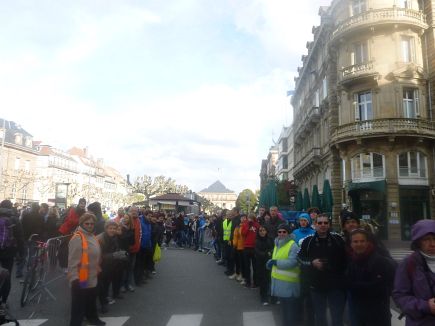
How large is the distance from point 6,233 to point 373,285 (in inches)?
281

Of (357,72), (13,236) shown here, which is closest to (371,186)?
(357,72)

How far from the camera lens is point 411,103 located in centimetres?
2820

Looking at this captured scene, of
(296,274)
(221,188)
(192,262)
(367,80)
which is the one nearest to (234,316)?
(296,274)

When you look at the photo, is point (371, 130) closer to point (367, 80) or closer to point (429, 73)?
Result: point (367, 80)

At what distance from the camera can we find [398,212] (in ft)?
88.1

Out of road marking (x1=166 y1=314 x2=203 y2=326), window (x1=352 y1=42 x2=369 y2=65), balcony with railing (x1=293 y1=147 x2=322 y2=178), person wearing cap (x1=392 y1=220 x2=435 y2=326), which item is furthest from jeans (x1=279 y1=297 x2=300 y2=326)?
balcony with railing (x1=293 y1=147 x2=322 y2=178)

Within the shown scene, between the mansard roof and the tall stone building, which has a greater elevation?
the mansard roof

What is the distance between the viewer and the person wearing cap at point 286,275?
5898 millimetres

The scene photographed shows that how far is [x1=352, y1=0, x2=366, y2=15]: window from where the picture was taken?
2945 cm

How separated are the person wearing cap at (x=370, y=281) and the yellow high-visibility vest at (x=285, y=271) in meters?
1.37

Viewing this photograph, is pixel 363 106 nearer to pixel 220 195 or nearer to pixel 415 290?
pixel 415 290

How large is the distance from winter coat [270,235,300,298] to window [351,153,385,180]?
931 inches

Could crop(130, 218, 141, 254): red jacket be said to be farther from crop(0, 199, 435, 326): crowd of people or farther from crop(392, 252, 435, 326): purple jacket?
crop(392, 252, 435, 326): purple jacket

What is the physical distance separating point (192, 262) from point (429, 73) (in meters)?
21.9
